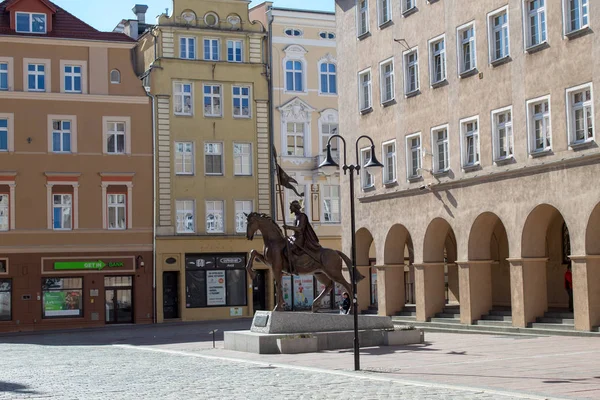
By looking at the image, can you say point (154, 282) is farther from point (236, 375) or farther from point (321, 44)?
point (236, 375)

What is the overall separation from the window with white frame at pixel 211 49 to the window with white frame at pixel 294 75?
13.8 ft

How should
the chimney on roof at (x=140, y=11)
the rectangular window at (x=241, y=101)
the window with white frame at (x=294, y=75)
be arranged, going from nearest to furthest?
1. the rectangular window at (x=241, y=101)
2. the window with white frame at (x=294, y=75)
3. the chimney on roof at (x=140, y=11)

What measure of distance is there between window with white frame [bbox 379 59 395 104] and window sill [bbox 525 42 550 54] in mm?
9316

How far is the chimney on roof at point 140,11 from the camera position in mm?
62000

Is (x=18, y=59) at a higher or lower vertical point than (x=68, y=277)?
higher

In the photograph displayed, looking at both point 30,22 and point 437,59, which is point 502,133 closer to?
point 437,59

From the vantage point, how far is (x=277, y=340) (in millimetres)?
26766

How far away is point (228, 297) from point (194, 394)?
3754 cm

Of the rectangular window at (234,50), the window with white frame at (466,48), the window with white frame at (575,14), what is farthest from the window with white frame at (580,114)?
the rectangular window at (234,50)

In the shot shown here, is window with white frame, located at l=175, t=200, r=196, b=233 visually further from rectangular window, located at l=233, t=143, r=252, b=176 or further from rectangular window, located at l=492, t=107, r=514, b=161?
rectangular window, located at l=492, t=107, r=514, b=161

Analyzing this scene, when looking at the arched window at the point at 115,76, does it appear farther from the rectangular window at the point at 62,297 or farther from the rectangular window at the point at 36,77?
the rectangular window at the point at 62,297

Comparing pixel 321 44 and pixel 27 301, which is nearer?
pixel 27 301

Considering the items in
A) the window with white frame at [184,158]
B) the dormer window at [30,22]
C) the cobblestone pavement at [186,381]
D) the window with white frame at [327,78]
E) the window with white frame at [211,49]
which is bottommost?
the cobblestone pavement at [186,381]

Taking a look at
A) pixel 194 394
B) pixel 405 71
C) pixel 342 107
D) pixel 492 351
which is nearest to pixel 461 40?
pixel 405 71
